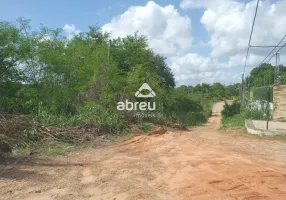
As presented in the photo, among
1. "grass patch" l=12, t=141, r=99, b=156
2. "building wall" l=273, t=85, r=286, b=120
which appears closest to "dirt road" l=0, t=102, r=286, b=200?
"grass patch" l=12, t=141, r=99, b=156

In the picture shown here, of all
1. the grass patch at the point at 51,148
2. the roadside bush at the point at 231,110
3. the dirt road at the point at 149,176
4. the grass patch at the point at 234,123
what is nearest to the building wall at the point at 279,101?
the grass patch at the point at 234,123

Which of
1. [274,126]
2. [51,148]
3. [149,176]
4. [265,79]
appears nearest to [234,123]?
[274,126]

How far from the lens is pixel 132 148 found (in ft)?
28.9

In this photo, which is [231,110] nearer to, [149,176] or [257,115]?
[257,115]

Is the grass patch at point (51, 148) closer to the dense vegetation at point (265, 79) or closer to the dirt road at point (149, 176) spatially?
the dirt road at point (149, 176)

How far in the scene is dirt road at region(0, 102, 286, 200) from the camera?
4641 millimetres

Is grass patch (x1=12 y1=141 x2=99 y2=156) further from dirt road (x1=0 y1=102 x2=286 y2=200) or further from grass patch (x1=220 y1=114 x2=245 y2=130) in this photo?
grass patch (x1=220 y1=114 x2=245 y2=130)

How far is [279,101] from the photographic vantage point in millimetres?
16734

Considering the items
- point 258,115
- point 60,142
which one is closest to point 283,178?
point 60,142

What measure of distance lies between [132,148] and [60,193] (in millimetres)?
4169

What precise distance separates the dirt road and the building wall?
30.7ft

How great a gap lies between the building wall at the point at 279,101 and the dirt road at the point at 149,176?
9346 mm

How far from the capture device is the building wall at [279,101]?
653 inches

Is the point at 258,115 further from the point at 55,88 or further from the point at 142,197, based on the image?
the point at 142,197
